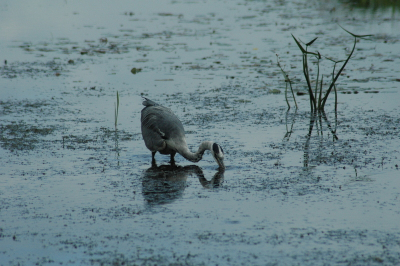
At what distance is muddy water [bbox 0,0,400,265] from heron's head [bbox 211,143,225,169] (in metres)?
0.18

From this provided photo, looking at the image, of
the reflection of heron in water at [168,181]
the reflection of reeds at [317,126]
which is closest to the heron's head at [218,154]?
the reflection of heron in water at [168,181]

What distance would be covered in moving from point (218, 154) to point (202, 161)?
32.3 inches

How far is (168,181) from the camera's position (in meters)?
8.38

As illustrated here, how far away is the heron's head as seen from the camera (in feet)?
28.3

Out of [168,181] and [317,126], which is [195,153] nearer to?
[168,181]

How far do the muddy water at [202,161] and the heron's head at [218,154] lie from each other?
6.9 inches

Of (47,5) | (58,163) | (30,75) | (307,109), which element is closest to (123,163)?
(58,163)

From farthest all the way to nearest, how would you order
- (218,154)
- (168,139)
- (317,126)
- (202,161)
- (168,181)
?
(317,126) → (202,161) → (168,139) → (218,154) → (168,181)

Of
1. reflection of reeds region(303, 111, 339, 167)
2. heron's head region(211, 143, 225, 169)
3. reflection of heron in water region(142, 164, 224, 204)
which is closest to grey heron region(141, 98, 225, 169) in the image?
heron's head region(211, 143, 225, 169)

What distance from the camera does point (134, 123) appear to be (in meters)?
11.6

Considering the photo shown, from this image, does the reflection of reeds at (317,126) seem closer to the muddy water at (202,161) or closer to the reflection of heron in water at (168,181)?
the muddy water at (202,161)

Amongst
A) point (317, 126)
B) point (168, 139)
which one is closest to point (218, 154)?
point (168, 139)

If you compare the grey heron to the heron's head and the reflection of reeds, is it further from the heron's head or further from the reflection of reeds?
the reflection of reeds

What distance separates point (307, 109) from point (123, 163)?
4.80m
